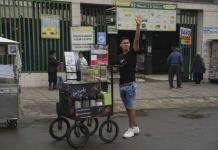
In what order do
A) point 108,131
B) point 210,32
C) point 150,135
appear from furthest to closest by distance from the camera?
point 210,32, point 150,135, point 108,131

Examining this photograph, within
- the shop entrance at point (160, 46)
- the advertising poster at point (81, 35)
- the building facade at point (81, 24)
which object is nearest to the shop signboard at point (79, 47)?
the advertising poster at point (81, 35)

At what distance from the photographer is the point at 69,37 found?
1706cm

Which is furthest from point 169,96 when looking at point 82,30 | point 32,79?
point 32,79

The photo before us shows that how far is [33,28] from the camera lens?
16.4 metres

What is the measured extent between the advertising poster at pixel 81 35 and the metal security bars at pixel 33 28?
2.26 feet

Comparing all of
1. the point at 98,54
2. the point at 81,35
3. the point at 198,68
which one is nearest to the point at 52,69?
the point at 81,35

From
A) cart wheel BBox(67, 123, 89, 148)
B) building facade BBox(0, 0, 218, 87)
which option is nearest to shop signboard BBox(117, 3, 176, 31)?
building facade BBox(0, 0, 218, 87)

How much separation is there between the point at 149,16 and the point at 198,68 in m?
3.09

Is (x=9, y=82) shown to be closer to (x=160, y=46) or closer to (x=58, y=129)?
(x=58, y=129)

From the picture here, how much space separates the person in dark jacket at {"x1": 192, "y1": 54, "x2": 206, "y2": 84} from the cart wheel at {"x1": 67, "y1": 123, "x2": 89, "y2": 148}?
11621 mm

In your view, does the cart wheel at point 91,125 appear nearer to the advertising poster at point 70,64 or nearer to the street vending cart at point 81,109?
the street vending cart at point 81,109

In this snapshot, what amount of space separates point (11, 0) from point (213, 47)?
9256 millimetres

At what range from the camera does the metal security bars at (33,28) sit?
16.0 m

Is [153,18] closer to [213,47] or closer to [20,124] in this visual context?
[213,47]
